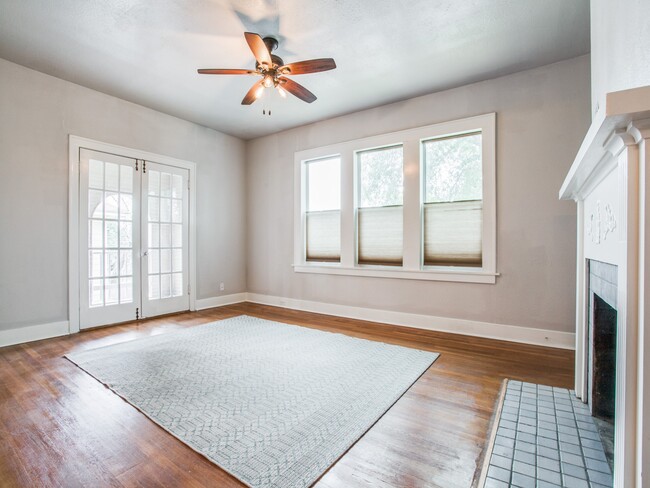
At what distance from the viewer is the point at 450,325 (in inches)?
151

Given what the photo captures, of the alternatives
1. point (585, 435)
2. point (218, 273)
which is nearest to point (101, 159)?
point (218, 273)

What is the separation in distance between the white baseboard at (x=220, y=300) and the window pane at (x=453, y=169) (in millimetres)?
3821

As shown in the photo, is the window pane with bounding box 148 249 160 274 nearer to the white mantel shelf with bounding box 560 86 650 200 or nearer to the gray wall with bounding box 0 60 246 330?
the gray wall with bounding box 0 60 246 330

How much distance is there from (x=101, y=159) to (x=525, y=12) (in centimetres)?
493

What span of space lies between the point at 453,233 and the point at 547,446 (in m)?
2.61

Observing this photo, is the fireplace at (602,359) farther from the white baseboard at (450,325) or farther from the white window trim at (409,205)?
the white window trim at (409,205)

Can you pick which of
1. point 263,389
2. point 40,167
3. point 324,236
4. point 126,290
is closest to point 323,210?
point 324,236

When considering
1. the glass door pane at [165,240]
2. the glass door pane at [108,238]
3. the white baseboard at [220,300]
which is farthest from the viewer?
the white baseboard at [220,300]

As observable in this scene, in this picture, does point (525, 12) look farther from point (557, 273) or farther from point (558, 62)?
point (557, 273)

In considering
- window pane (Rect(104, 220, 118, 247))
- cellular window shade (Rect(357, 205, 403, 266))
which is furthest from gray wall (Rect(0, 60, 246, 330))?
cellular window shade (Rect(357, 205, 403, 266))

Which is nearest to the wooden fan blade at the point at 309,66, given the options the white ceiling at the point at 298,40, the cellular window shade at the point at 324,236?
the white ceiling at the point at 298,40

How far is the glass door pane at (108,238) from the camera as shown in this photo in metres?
3.94

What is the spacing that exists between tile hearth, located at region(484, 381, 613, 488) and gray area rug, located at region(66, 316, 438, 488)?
675 millimetres

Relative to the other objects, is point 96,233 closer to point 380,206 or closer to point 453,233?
point 380,206
